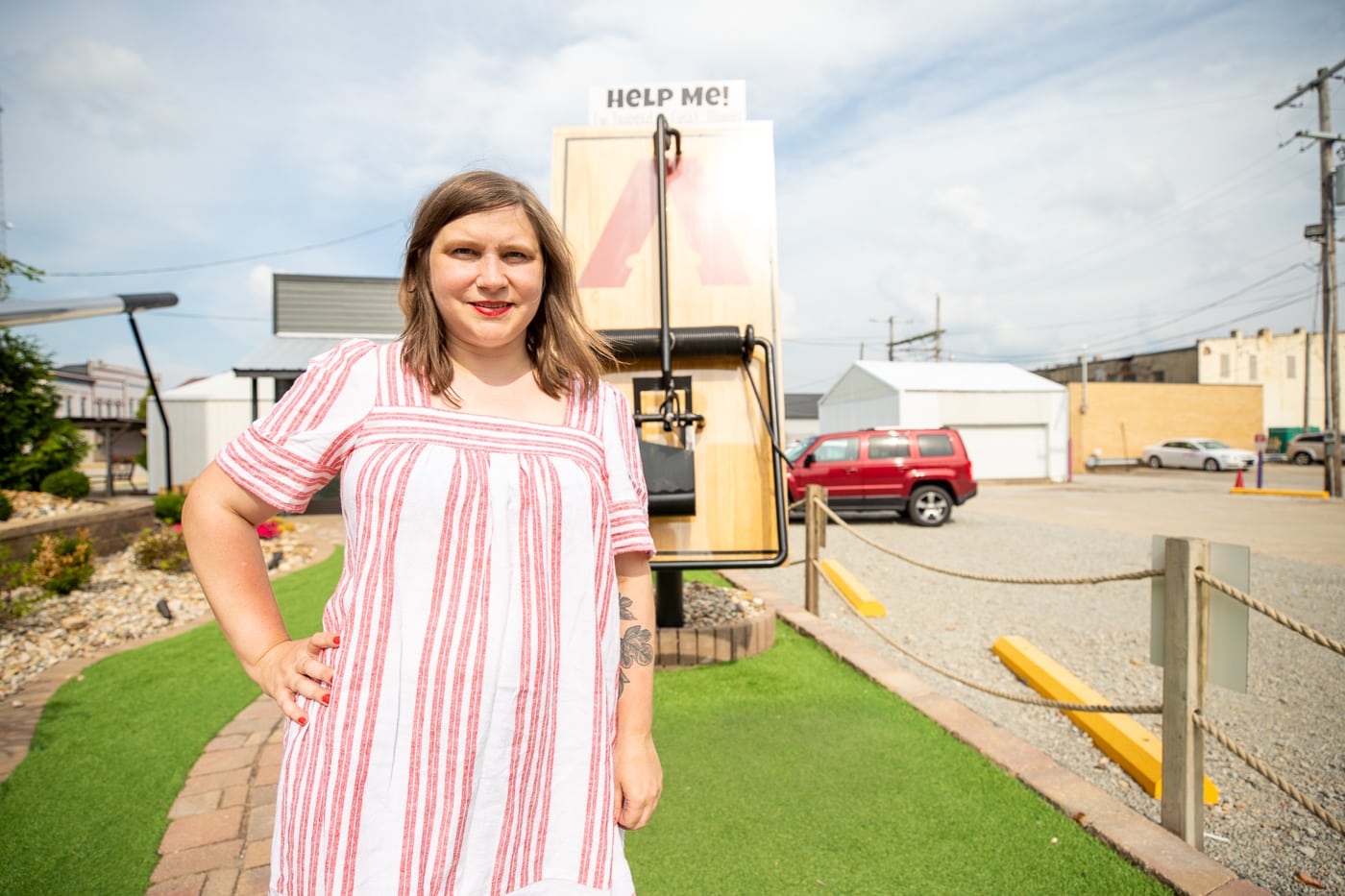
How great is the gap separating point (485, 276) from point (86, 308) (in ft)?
23.3

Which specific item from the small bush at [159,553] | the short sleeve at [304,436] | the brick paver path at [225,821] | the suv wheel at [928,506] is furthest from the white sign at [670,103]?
the suv wheel at [928,506]

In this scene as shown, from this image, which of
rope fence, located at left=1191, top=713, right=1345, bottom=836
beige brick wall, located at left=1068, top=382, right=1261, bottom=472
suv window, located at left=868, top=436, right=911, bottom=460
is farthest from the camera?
beige brick wall, located at left=1068, top=382, right=1261, bottom=472

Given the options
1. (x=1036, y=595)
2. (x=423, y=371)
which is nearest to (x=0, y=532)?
(x=423, y=371)

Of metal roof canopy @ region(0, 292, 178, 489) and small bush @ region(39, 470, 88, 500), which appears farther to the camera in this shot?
small bush @ region(39, 470, 88, 500)

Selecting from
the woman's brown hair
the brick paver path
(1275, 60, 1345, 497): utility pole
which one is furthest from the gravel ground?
(1275, 60, 1345, 497): utility pole

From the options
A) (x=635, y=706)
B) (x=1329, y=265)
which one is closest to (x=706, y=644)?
(x=635, y=706)

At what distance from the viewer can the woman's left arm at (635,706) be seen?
131 centimetres

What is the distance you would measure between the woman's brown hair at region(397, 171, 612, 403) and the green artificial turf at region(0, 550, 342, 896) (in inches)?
84.3

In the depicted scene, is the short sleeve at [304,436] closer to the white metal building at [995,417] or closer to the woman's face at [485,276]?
the woman's face at [485,276]

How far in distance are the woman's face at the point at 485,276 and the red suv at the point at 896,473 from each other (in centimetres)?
1189

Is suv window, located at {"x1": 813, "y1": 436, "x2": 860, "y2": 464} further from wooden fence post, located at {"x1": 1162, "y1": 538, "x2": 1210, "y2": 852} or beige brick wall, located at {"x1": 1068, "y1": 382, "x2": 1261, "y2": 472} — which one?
beige brick wall, located at {"x1": 1068, "y1": 382, "x2": 1261, "y2": 472}

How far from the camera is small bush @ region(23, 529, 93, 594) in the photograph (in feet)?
19.5

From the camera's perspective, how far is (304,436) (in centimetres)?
119

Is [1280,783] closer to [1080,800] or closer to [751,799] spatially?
[1080,800]
